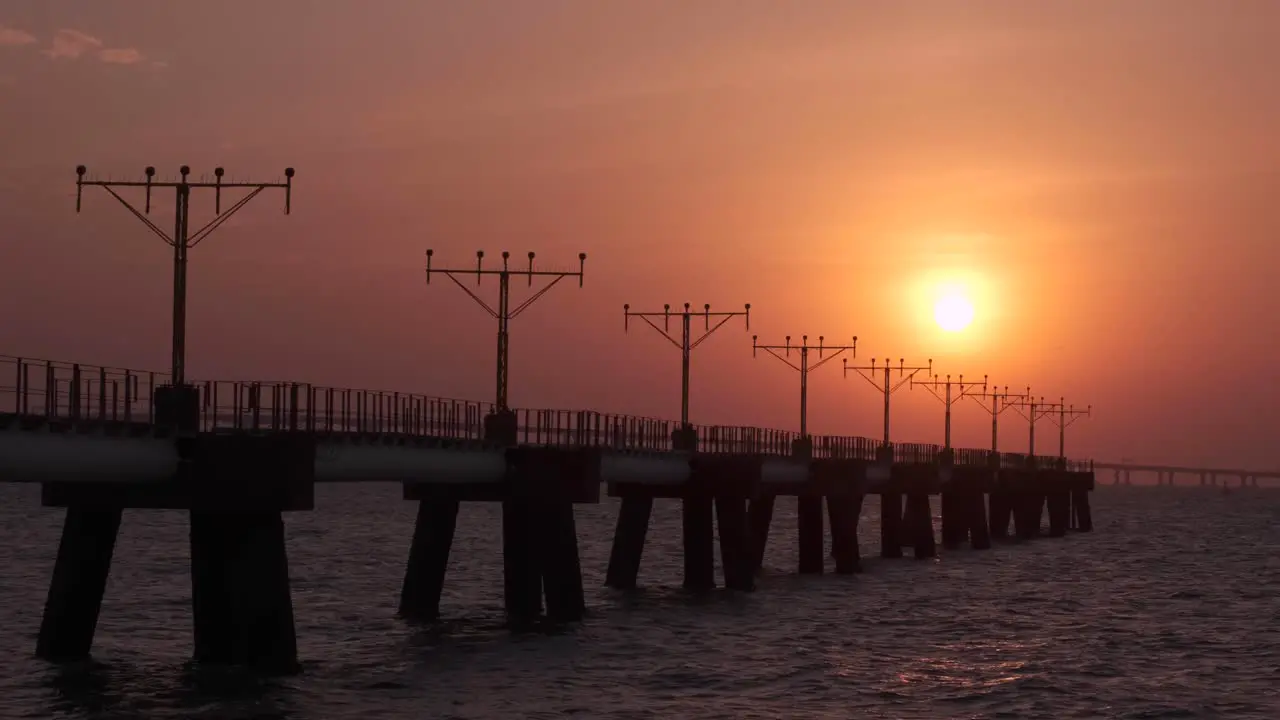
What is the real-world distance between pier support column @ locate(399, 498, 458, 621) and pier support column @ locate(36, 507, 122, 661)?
51.4 ft

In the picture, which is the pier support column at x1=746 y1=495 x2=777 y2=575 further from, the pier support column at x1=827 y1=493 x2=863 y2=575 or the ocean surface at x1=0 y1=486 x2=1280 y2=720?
the pier support column at x1=827 y1=493 x2=863 y2=575

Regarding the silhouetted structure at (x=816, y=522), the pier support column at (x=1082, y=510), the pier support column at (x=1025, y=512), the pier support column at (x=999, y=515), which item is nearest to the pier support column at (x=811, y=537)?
the silhouetted structure at (x=816, y=522)

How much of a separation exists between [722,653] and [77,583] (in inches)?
779

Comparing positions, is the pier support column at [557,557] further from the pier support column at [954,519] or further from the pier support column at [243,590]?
the pier support column at [954,519]

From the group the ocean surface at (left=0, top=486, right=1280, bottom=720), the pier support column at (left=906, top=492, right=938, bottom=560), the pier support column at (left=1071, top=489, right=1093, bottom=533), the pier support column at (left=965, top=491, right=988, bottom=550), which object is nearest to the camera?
the ocean surface at (left=0, top=486, right=1280, bottom=720)

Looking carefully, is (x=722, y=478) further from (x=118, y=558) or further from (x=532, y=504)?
(x=118, y=558)

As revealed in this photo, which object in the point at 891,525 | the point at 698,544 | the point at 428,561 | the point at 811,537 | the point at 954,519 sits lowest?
the point at 954,519

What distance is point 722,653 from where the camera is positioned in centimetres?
5675

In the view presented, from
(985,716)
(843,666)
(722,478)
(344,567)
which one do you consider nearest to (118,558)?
(344,567)

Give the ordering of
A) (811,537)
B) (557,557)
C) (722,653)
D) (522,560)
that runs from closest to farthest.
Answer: (722,653) < (557,557) < (522,560) < (811,537)

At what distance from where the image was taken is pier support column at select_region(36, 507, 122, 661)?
4947 centimetres

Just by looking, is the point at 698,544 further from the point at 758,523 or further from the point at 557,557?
the point at 557,557

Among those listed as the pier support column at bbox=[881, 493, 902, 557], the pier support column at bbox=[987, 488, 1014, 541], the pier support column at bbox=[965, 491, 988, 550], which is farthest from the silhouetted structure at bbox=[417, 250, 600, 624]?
the pier support column at bbox=[987, 488, 1014, 541]

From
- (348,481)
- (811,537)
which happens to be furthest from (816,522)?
(348,481)
